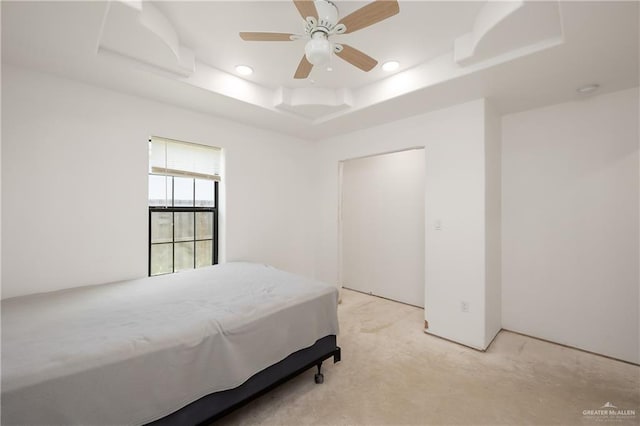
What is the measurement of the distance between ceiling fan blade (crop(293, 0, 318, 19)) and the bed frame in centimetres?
220

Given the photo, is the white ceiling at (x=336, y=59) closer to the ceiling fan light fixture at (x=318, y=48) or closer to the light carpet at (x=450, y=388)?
the ceiling fan light fixture at (x=318, y=48)

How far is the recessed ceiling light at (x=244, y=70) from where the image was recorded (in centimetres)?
257

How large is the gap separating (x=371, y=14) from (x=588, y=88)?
7.69 ft

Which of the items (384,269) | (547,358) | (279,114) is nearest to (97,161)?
(279,114)

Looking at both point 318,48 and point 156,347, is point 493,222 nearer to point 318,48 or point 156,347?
point 318,48

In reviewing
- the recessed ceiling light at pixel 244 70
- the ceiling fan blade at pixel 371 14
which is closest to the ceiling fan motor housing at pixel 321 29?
A: the ceiling fan blade at pixel 371 14

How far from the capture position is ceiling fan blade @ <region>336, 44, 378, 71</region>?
1.81 metres

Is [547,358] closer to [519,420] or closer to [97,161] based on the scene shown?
[519,420]

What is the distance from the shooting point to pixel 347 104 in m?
3.03

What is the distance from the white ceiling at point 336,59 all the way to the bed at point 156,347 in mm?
1801

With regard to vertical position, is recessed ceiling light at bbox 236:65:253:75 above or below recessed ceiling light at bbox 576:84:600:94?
above

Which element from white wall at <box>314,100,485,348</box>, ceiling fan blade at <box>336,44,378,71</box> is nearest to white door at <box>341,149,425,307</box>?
white wall at <box>314,100,485,348</box>

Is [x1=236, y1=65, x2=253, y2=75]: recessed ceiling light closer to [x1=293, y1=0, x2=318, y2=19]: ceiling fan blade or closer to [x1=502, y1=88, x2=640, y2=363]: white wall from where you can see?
[x1=293, y1=0, x2=318, y2=19]: ceiling fan blade

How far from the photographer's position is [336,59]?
244 centimetres
